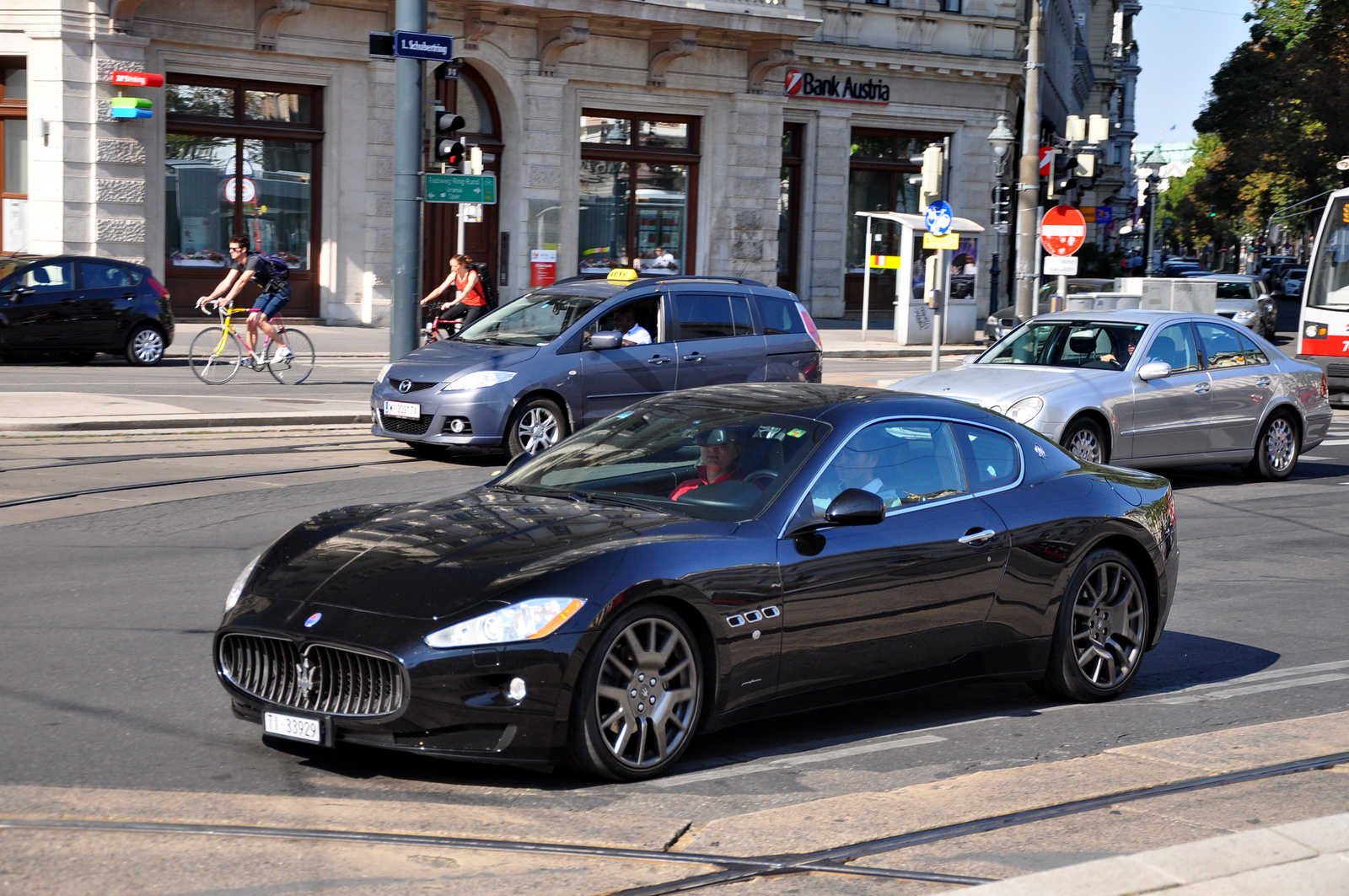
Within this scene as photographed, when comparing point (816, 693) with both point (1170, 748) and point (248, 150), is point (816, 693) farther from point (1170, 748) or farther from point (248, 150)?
point (248, 150)

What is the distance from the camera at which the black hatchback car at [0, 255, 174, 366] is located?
2055 cm

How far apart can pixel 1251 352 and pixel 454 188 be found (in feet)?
29.3

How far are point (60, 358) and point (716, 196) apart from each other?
51.3 ft

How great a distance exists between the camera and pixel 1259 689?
717 cm

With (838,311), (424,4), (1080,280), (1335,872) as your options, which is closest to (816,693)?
(1335,872)

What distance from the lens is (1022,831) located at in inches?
194

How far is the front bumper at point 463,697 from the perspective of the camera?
4.93 metres

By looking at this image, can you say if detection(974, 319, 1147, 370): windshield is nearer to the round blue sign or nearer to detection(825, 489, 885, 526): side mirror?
detection(825, 489, 885, 526): side mirror

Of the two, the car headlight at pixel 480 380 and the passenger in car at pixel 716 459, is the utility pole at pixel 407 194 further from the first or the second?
the passenger in car at pixel 716 459

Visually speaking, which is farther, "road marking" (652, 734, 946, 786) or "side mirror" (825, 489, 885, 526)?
"side mirror" (825, 489, 885, 526)

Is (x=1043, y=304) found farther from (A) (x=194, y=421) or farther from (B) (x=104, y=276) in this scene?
(A) (x=194, y=421)

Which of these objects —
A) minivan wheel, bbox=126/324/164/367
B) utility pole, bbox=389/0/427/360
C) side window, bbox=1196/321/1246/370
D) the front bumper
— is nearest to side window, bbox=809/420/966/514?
the front bumper

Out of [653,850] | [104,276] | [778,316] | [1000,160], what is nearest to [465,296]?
[104,276]

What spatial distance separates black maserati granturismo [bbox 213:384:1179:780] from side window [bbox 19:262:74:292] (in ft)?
52.1
